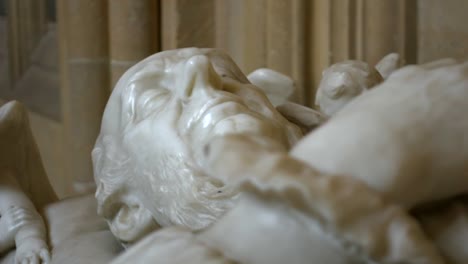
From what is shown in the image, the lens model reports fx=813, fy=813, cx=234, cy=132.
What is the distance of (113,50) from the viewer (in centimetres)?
316

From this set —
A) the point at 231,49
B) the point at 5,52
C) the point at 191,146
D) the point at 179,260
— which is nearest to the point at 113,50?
the point at 231,49

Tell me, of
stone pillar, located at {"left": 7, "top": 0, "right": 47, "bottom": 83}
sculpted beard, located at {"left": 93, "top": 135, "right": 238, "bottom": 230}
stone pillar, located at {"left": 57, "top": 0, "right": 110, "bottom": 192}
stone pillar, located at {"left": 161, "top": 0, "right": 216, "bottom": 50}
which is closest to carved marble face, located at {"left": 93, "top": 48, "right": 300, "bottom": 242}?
sculpted beard, located at {"left": 93, "top": 135, "right": 238, "bottom": 230}

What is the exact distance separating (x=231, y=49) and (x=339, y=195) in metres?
2.38

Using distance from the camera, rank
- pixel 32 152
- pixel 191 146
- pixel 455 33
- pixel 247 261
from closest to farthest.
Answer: pixel 247 261 < pixel 191 146 < pixel 32 152 < pixel 455 33

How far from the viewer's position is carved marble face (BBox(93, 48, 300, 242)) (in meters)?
1.41

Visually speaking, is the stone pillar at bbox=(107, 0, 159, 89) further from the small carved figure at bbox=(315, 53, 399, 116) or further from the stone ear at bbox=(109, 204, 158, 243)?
the stone ear at bbox=(109, 204, 158, 243)

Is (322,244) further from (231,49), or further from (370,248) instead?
(231,49)

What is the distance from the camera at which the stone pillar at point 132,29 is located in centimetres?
310

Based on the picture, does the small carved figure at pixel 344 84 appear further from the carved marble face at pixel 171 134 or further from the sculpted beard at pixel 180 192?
the sculpted beard at pixel 180 192

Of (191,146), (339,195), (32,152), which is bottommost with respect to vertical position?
(32,152)

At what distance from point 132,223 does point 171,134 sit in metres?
0.25

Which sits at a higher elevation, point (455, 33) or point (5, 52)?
point (455, 33)

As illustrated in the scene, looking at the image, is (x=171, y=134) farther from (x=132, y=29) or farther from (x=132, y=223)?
(x=132, y=29)

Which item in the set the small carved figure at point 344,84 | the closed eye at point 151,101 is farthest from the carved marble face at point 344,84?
the closed eye at point 151,101
